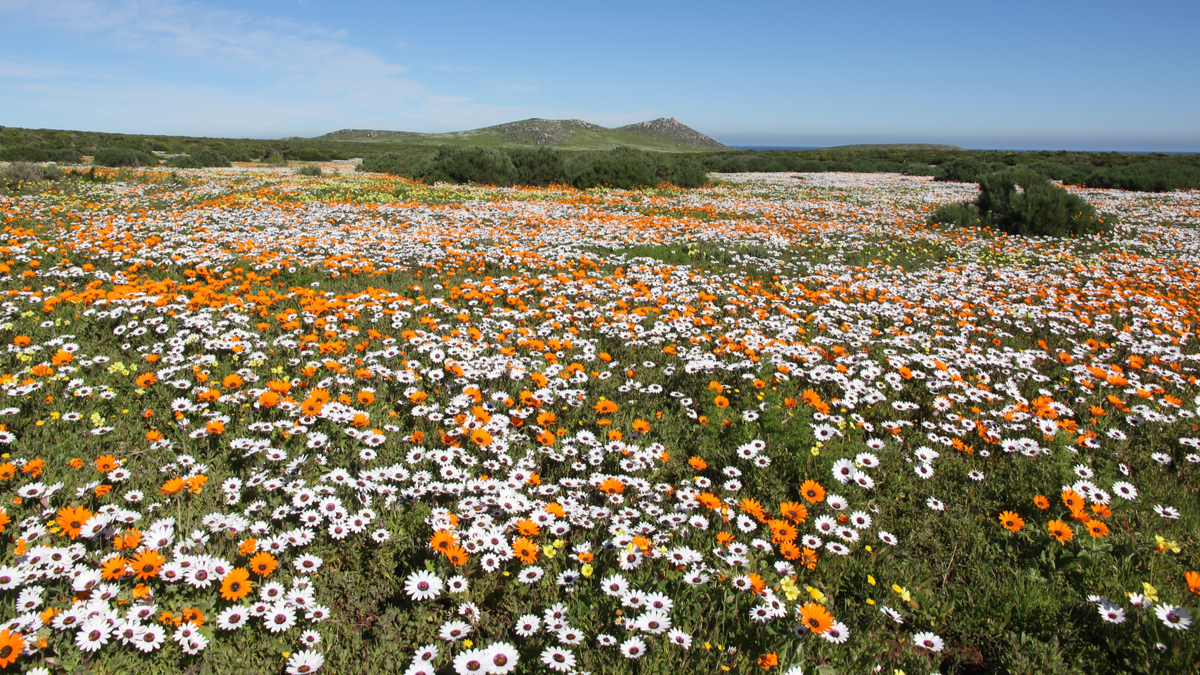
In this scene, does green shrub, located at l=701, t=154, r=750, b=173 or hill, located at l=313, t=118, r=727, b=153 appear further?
hill, located at l=313, t=118, r=727, b=153

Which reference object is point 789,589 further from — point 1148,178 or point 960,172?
point 960,172

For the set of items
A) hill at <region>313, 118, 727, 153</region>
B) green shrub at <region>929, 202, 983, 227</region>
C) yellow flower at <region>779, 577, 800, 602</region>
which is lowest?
yellow flower at <region>779, 577, 800, 602</region>

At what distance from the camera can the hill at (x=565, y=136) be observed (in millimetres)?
105819

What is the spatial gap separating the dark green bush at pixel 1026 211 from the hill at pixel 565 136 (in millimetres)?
77986

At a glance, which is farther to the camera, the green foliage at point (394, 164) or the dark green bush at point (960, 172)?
the dark green bush at point (960, 172)

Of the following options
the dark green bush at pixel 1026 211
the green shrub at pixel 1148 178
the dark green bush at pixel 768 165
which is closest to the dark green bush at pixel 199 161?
the dark green bush at pixel 1026 211

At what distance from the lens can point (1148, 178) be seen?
1156 inches

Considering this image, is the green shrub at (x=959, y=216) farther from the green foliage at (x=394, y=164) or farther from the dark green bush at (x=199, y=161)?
the dark green bush at (x=199, y=161)

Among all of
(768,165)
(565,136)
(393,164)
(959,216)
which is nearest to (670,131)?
(565,136)

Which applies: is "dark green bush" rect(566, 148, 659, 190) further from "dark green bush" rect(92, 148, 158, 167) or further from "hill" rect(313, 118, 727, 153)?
"hill" rect(313, 118, 727, 153)

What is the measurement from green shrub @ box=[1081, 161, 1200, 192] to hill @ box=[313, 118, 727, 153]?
6642 cm

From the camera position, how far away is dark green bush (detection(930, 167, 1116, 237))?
14.6 m

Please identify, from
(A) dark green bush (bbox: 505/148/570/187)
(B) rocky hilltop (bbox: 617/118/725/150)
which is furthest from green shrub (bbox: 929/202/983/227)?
(B) rocky hilltop (bbox: 617/118/725/150)

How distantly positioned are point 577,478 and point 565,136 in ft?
390
